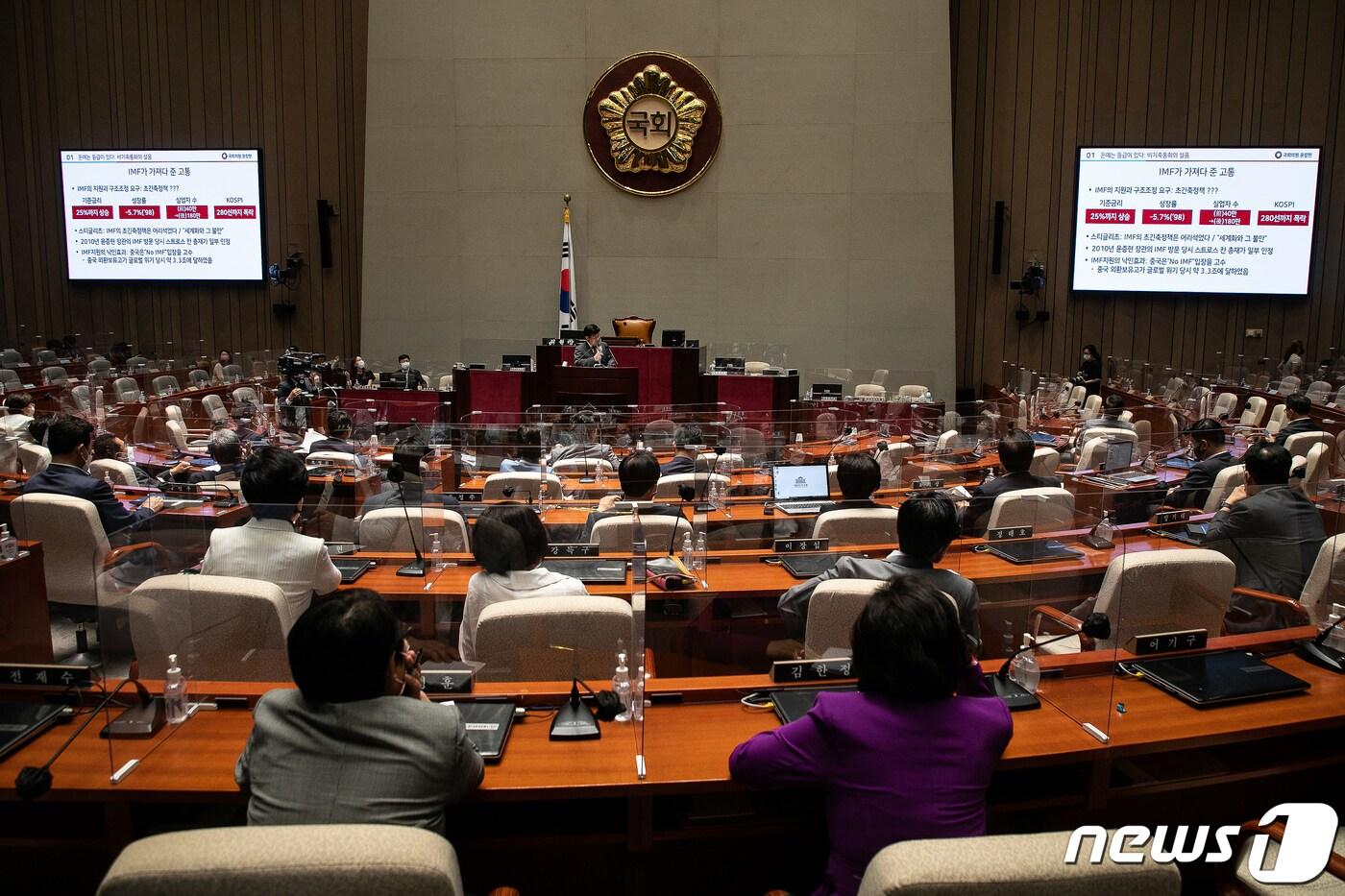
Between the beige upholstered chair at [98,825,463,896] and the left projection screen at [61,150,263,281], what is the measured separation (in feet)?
47.0

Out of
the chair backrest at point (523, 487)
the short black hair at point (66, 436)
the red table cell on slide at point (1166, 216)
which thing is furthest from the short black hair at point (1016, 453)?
the red table cell on slide at point (1166, 216)

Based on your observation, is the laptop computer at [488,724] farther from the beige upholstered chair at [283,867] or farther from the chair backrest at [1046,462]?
the chair backrest at [1046,462]

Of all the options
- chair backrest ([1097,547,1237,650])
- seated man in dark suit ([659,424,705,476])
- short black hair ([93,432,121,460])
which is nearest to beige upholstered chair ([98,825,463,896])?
chair backrest ([1097,547,1237,650])

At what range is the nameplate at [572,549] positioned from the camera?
161 inches

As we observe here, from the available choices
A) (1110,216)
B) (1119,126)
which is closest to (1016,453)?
(1110,216)

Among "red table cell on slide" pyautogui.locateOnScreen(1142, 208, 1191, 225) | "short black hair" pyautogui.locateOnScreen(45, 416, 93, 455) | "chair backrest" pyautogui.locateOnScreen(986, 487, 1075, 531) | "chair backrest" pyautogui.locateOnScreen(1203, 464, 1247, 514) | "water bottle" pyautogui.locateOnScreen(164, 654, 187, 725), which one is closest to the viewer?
"water bottle" pyautogui.locateOnScreen(164, 654, 187, 725)

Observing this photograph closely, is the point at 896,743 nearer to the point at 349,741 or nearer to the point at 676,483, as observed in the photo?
the point at 349,741

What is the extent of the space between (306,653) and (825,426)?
23.7ft

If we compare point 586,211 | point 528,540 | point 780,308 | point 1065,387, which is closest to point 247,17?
point 586,211

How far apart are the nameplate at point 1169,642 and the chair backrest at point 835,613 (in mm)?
768

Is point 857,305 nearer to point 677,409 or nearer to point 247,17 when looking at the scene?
point 677,409

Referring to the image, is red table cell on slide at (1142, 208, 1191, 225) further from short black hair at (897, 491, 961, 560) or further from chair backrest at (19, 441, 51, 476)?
chair backrest at (19, 441, 51, 476)

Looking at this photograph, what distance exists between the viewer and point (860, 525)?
4.19 metres

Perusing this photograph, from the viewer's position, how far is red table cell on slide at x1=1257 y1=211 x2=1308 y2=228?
12.6 metres
